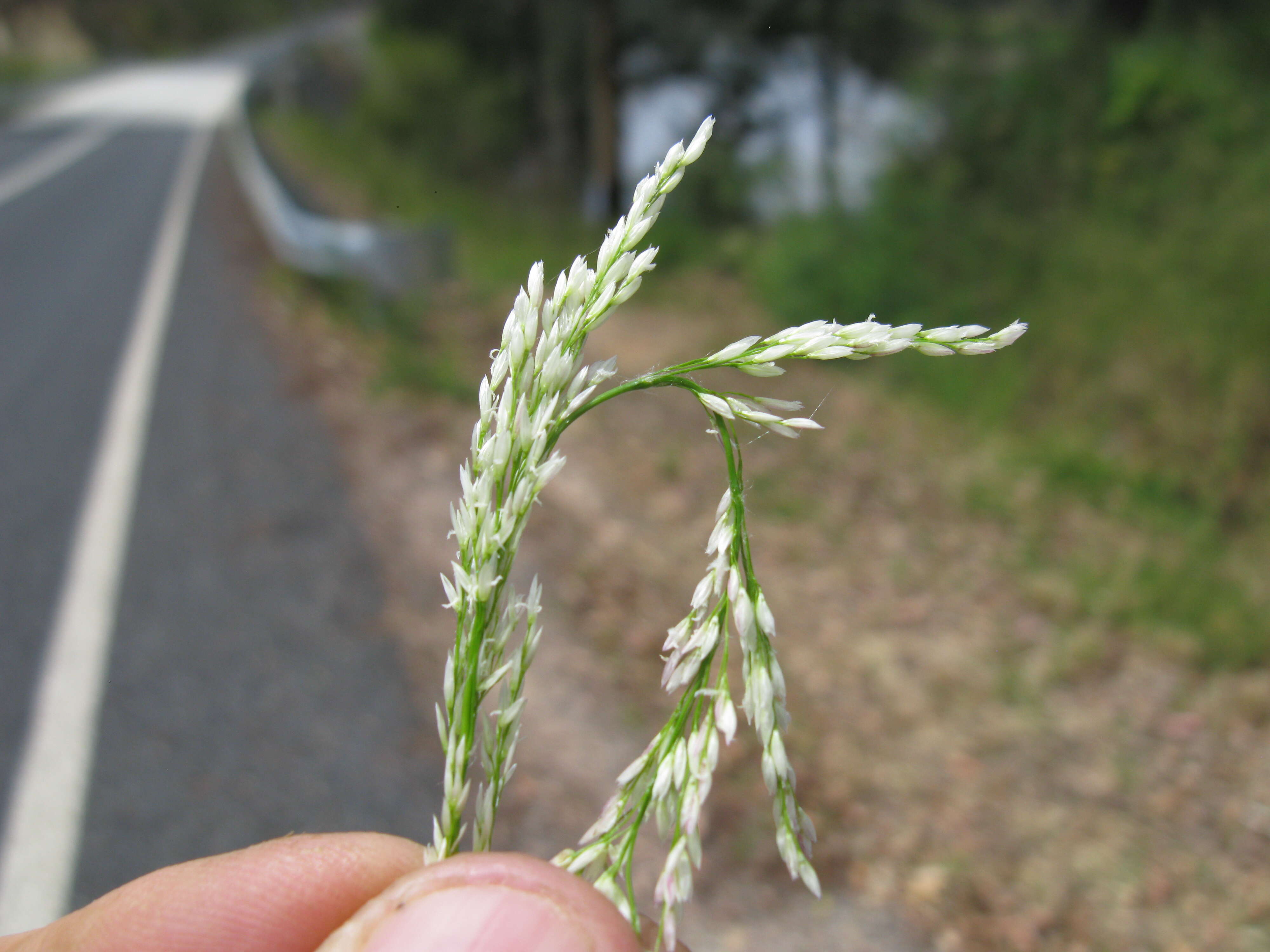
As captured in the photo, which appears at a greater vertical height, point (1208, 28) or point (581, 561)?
point (1208, 28)

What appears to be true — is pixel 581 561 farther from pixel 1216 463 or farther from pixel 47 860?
pixel 1216 463

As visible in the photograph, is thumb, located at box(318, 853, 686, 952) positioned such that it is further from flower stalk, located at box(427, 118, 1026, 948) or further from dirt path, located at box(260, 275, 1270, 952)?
dirt path, located at box(260, 275, 1270, 952)

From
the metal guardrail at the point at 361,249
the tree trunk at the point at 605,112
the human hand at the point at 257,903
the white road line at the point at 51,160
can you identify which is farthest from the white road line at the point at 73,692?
the white road line at the point at 51,160

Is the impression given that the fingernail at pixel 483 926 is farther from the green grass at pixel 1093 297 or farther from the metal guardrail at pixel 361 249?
the metal guardrail at pixel 361 249

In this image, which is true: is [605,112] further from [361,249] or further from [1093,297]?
[1093,297]

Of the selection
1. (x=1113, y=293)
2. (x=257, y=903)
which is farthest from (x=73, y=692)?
(x=1113, y=293)

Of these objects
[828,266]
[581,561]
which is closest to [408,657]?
[581,561]
